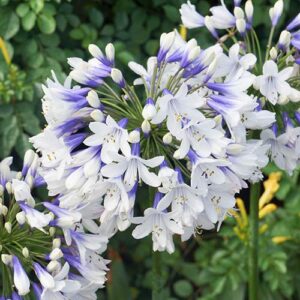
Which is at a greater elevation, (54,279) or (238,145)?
(238,145)

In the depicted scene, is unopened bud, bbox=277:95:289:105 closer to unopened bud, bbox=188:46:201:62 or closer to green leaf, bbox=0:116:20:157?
unopened bud, bbox=188:46:201:62

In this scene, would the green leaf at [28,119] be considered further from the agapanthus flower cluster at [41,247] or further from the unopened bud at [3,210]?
the unopened bud at [3,210]

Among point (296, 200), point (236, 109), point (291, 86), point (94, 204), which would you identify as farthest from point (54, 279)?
point (296, 200)

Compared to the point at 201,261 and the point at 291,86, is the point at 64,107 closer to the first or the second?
the point at 291,86

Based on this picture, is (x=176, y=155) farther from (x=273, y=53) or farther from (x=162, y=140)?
(x=273, y=53)

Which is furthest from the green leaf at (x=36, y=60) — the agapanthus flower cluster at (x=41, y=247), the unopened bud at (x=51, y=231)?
the unopened bud at (x=51, y=231)

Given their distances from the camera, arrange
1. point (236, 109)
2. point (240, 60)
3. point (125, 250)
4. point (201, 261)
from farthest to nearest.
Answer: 1. point (125, 250)
2. point (201, 261)
3. point (240, 60)
4. point (236, 109)

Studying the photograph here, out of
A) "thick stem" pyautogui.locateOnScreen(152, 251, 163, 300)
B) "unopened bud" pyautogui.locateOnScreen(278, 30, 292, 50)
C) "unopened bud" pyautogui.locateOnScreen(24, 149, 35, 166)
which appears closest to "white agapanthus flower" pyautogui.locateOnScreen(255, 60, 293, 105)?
"unopened bud" pyautogui.locateOnScreen(278, 30, 292, 50)

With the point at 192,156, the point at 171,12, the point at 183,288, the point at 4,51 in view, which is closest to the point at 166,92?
the point at 192,156
